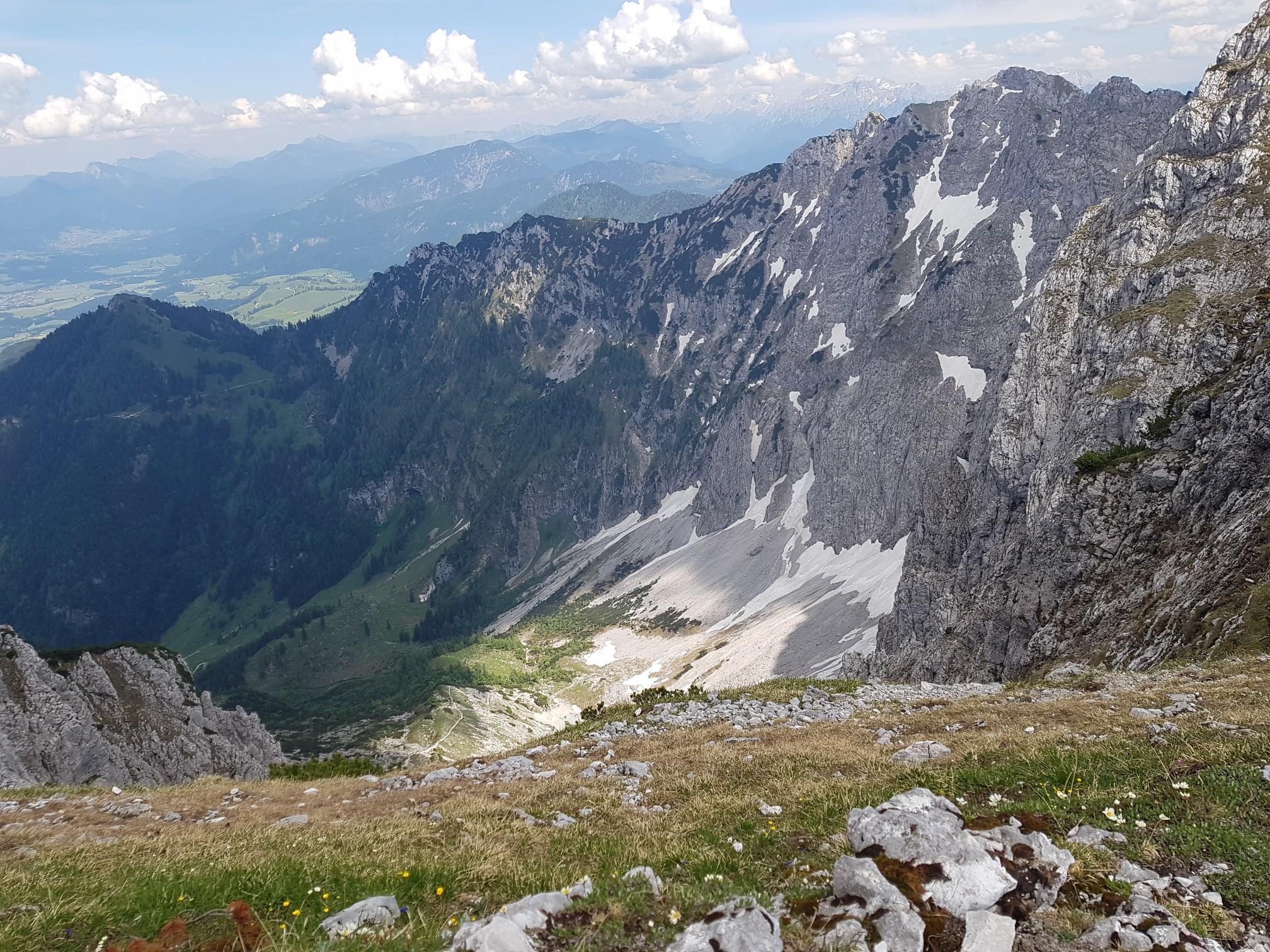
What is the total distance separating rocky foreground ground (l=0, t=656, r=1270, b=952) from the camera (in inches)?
340

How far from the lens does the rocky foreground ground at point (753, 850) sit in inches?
340

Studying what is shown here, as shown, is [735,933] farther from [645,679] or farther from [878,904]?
[645,679]

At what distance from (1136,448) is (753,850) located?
243 ft

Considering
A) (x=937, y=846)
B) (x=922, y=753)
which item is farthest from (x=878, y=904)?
(x=922, y=753)

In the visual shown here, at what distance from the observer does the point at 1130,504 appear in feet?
192

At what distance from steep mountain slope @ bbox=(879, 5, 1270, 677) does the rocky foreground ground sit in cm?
2347

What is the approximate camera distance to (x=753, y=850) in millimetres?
12984

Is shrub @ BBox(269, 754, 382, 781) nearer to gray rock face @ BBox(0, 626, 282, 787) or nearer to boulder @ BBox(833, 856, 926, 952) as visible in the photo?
gray rock face @ BBox(0, 626, 282, 787)

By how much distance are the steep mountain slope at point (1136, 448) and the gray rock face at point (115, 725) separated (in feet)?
243

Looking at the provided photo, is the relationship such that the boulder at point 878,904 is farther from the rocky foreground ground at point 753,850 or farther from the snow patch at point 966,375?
the snow patch at point 966,375

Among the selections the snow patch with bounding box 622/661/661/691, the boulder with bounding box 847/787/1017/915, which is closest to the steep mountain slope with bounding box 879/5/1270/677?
the boulder with bounding box 847/787/1017/915

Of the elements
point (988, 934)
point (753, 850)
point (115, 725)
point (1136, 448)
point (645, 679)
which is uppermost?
point (988, 934)

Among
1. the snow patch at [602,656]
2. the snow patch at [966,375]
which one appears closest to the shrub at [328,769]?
the snow patch at [602,656]

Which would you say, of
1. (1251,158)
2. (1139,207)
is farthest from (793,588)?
(1251,158)
